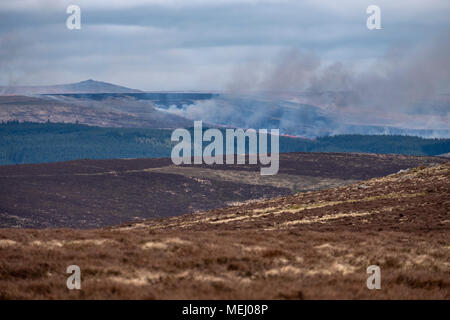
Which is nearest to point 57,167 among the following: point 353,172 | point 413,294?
point 353,172

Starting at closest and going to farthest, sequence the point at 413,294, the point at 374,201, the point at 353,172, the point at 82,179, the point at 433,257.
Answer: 1. the point at 413,294
2. the point at 433,257
3. the point at 374,201
4. the point at 82,179
5. the point at 353,172

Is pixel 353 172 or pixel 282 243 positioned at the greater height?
pixel 282 243

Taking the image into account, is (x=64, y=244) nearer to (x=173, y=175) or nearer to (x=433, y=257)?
(x=433, y=257)

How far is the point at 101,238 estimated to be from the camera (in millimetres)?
29031

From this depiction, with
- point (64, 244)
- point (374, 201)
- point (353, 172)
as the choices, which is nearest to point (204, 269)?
point (64, 244)

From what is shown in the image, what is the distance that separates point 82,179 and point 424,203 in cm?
11389

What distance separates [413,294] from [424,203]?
32.0 meters

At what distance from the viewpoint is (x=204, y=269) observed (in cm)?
2227

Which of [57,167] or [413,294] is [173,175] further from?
[413,294]

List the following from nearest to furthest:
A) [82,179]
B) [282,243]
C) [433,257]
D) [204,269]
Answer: [204,269] → [433,257] → [282,243] → [82,179]

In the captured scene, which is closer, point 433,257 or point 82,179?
point 433,257

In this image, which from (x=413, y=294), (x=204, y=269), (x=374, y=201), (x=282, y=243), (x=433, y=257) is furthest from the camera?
(x=374, y=201)
